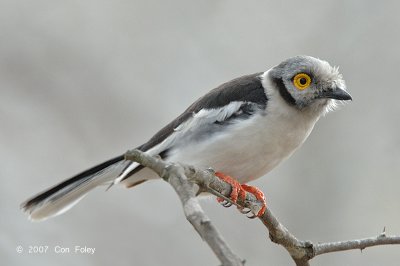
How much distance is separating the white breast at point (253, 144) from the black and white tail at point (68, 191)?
2.00 ft

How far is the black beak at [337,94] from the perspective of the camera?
5.45 metres

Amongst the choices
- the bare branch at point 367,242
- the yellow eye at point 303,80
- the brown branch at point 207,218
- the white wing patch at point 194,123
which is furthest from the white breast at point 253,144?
the bare branch at point 367,242

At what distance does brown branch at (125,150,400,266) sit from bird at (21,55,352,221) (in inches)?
25.3

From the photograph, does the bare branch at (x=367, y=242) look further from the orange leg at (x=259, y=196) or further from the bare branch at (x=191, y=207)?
the bare branch at (x=191, y=207)

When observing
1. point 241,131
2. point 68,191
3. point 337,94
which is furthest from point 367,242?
point 68,191

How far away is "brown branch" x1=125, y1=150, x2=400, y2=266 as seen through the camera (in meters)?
2.47

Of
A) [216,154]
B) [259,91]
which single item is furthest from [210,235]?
[259,91]

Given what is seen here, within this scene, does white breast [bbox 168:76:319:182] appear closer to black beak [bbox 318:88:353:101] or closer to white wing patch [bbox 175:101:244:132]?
white wing patch [bbox 175:101:244:132]

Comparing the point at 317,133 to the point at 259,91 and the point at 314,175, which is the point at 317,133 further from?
the point at 259,91

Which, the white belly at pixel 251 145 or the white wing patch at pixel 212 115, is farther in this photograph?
the white wing patch at pixel 212 115

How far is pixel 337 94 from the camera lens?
5.47 meters

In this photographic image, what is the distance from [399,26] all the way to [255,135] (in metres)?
4.24

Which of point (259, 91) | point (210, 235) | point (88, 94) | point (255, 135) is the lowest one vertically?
point (210, 235)

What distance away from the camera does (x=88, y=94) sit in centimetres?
862
